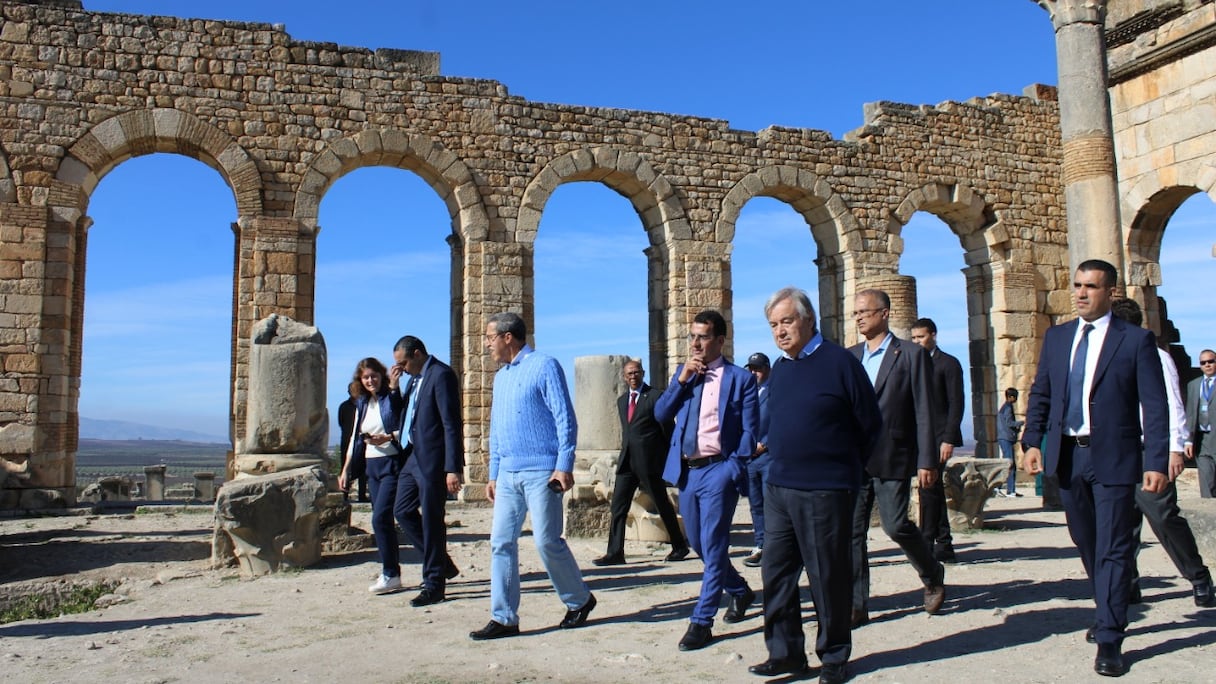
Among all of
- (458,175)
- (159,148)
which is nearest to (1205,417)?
(458,175)

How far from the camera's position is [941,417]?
6.66 meters

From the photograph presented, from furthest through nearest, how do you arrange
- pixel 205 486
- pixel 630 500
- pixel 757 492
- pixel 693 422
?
pixel 205 486 < pixel 630 500 < pixel 757 492 < pixel 693 422

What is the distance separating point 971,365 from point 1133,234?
3.30 meters

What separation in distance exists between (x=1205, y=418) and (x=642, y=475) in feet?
17.0

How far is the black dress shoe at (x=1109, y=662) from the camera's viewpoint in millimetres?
4211

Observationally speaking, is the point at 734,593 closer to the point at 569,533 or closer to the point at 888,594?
the point at 888,594

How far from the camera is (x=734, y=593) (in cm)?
538

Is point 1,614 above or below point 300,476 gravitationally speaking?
below

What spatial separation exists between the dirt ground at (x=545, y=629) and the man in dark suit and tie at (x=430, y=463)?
30 cm

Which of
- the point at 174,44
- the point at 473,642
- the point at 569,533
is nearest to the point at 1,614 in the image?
the point at 473,642

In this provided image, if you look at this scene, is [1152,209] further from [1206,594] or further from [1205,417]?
[1206,594]

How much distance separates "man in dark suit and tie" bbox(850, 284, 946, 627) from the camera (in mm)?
5309

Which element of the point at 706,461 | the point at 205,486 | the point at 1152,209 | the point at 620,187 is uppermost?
the point at 620,187

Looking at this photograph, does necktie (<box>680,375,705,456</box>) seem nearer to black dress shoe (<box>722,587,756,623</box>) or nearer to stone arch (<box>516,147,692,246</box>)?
black dress shoe (<box>722,587,756,623</box>)
